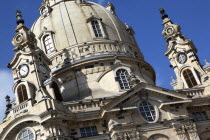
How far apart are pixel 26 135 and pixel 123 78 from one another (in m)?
12.1

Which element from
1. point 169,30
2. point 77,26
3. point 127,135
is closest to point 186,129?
point 127,135

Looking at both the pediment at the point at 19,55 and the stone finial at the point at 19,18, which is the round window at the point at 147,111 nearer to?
the pediment at the point at 19,55

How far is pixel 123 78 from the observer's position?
131ft

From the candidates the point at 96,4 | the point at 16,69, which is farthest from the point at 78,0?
the point at 16,69

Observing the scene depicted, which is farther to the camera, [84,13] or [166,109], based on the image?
[84,13]

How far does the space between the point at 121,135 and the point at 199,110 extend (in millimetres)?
8747

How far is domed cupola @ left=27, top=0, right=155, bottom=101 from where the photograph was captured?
40312 millimetres

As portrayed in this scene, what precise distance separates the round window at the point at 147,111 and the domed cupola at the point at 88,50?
2.49 meters

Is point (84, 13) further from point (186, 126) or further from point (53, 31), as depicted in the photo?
point (186, 126)

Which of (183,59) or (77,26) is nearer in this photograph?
(183,59)

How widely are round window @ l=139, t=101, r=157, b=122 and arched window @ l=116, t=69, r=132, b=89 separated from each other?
4.43 meters

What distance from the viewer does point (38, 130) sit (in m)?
32.6

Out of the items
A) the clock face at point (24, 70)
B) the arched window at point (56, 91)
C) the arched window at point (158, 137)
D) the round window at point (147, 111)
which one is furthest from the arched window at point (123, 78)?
the clock face at point (24, 70)

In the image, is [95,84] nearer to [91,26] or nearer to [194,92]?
[91,26]
